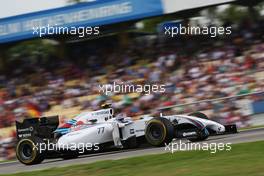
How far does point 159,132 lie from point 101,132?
1.43 m

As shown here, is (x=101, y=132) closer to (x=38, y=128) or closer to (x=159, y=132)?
(x=159, y=132)

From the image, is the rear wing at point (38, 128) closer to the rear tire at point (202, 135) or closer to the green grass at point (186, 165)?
the green grass at point (186, 165)

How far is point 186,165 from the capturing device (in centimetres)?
934

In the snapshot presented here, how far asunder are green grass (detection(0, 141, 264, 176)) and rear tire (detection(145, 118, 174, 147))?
1462 millimetres

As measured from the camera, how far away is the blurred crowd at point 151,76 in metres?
18.8

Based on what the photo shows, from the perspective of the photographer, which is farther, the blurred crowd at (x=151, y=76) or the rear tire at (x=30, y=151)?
the blurred crowd at (x=151, y=76)

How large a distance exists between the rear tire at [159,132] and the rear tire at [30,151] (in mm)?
2673

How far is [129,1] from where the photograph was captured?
2439cm

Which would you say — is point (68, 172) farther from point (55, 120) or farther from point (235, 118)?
point (235, 118)

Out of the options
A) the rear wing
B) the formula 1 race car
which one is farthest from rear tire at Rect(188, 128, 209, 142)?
the rear wing

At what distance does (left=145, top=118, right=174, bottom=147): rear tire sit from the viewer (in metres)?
12.4

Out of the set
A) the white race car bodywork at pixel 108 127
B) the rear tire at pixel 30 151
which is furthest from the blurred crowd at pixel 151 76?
the rear tire at pixel 30 151

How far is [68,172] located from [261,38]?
1321 cm

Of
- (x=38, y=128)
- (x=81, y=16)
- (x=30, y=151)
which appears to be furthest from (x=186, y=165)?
(x=81, y=16)
